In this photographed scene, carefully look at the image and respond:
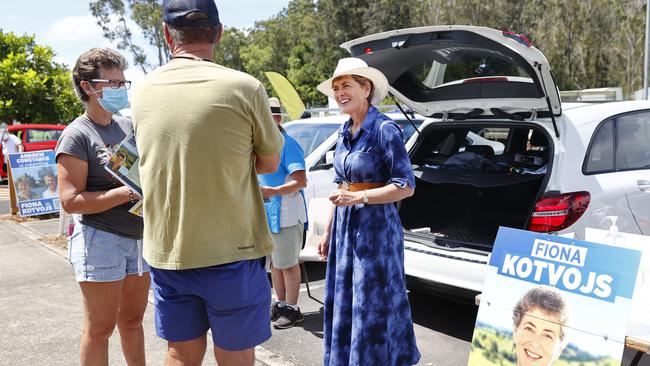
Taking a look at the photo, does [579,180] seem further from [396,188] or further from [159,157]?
[159,157]

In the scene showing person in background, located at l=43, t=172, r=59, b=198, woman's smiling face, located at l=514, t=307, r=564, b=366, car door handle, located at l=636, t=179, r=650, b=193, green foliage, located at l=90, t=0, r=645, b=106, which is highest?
green foliage, located at l=90, t=0, r=645, b=106

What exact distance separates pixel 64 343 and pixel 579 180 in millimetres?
3831

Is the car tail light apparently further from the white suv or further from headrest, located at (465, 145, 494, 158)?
headrest, located at (465, 145, 494, 158)

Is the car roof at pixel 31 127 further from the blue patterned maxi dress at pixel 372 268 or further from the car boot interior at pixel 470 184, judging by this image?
the blue patterned maxi dress at pixel 372 268

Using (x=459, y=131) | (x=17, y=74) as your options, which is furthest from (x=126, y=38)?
(x=459, y=131)

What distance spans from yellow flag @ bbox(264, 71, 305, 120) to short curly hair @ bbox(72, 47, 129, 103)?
23.3 ft

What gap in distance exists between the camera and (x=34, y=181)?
926 cm

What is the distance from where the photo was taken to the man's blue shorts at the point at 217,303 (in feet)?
6.52

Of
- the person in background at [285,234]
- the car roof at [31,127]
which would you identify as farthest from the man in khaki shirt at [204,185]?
the car roof at [31,127]

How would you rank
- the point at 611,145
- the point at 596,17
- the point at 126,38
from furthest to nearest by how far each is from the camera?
the point at 126,38 → the point at 596,17 → the point at 611,145

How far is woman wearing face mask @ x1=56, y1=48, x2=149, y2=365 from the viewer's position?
254 cm

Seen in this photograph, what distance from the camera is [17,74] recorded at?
607 inches

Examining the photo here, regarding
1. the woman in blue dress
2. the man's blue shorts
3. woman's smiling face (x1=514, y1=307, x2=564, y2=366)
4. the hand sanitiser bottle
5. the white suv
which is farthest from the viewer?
the white suv

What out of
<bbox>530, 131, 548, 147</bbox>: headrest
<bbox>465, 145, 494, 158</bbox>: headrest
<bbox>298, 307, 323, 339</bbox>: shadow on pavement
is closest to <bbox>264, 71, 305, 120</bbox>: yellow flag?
<bbox>465, 145, 494, 158</bbox>: headrest
